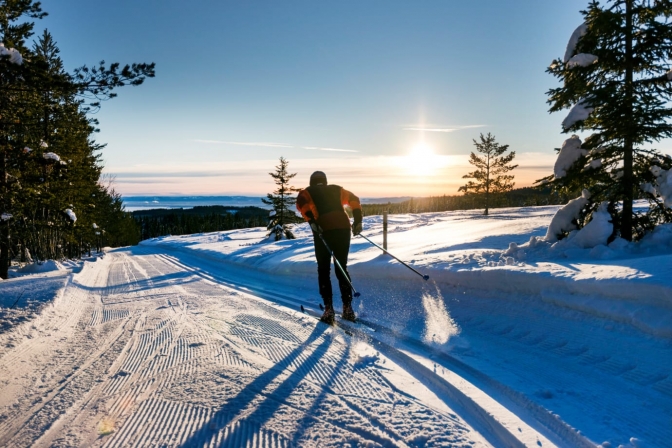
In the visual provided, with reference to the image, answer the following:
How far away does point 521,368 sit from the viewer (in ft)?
12.0

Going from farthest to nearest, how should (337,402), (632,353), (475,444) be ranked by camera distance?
1. (632,353)
2. (337,402)
3. (475,444)

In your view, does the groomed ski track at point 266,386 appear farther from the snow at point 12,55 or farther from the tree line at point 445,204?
the tree line at point 445,204

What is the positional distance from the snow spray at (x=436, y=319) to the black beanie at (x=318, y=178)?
2.57 m

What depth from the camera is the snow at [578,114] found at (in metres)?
7.14

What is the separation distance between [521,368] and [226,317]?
4070 millimetres

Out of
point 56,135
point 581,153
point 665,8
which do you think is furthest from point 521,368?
point 56,135

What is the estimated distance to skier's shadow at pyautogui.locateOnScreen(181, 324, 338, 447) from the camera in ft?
8.20

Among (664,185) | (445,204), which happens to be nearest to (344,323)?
(664,185)

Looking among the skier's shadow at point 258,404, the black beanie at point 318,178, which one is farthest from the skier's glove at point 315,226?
the skier's shadow at point 258,404

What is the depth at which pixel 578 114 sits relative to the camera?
23.6 feet

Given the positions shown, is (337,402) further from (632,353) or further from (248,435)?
(632,353)

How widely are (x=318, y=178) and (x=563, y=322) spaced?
3756 millimetres

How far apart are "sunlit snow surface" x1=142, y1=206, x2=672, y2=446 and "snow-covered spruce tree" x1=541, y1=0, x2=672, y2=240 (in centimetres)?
96

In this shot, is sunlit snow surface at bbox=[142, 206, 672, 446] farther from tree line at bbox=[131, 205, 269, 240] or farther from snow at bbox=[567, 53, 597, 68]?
tree line at bbox=[131, 205, 269, 240]
